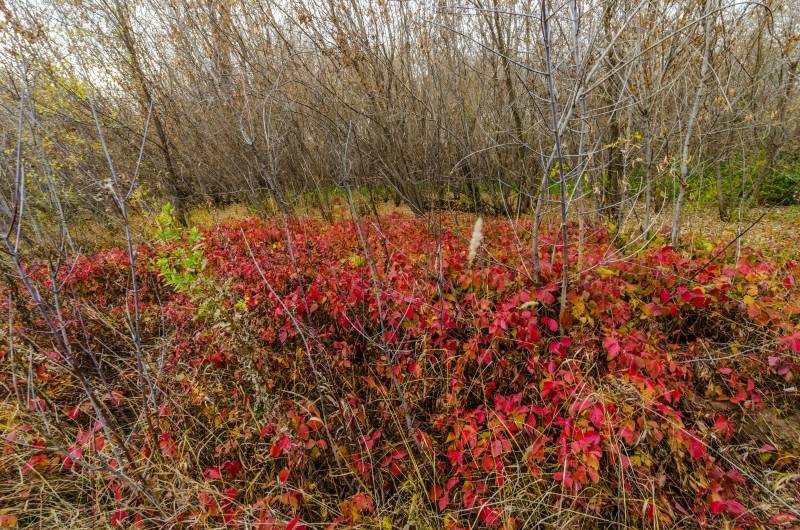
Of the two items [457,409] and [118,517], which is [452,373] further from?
[118,517]

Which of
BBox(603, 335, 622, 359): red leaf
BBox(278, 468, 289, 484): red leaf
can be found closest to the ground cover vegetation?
BBox(278, 468, 289, 484): red leaf

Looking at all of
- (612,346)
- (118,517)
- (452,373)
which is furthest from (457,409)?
(118,517)

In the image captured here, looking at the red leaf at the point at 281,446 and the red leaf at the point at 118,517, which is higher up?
the red leaf at the point at 281,446

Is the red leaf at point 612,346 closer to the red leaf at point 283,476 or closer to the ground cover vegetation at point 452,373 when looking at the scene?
the ground cover vegetation at point 452,373

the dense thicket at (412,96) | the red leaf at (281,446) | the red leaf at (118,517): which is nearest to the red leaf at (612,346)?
the dense thicket at (412,96)

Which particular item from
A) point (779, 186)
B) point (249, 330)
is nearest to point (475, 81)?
point (249, 330)

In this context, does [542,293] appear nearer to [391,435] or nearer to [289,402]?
[391,435]


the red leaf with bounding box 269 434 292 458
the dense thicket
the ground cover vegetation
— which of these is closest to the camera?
the ground cover vegetation

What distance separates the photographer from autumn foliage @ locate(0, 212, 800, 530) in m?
1.77

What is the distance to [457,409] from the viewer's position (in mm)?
2098

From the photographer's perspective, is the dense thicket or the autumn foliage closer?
the autumn foliage

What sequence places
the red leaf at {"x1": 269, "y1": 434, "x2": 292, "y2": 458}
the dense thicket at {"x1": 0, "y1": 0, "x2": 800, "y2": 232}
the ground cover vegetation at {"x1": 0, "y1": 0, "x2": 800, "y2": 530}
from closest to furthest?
the ground cover vegetation at {"x1": 0, "y1": 0, "x2": 800, "y2": 530}, the red leaf at {"x1": 269, "y1": 434, "x2": 292, "y2": 458}, the dense thicket at {"x1": 0, "y1": 0, "x2": 800, "y2": 232}

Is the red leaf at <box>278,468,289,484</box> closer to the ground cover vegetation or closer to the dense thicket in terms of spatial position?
the ground cover vegetation

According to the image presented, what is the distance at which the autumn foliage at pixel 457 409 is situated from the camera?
177cm
